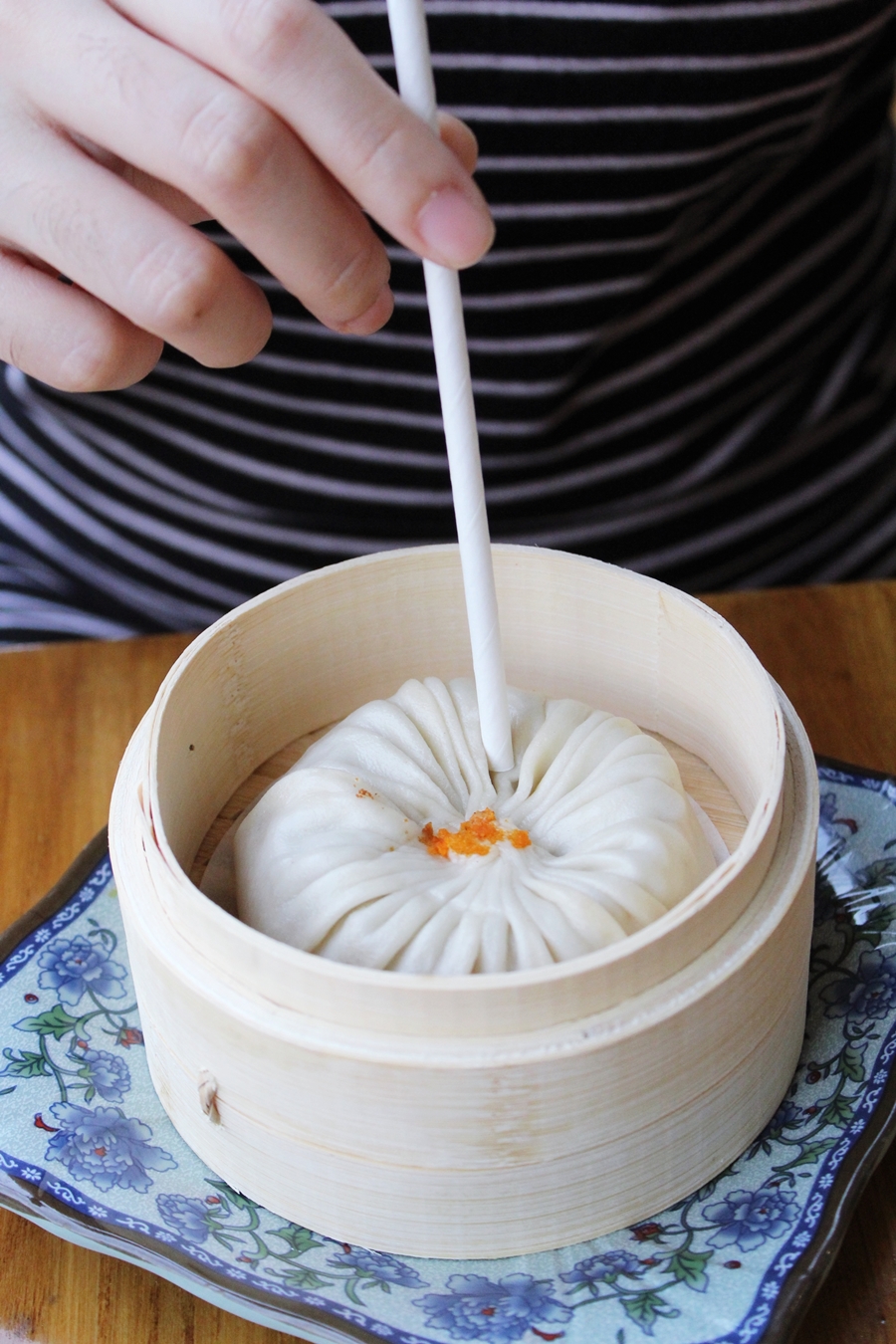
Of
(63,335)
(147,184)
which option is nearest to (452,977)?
(63,335)

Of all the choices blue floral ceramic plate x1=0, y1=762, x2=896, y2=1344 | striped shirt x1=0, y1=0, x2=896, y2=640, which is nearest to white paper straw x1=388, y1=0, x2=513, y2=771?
blue floral ceramic plate x1=0, y1=762, x2=896, y2=1344

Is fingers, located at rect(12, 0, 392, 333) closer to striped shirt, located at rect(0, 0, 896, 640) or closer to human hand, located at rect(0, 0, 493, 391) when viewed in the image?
human hand, located at rect(0, 0, 493, 391)

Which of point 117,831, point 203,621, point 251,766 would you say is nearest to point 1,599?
point 203,621

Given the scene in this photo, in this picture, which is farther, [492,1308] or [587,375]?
[587,375]

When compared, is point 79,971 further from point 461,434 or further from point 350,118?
point 350,118

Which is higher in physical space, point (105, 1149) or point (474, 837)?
point (474, 837)

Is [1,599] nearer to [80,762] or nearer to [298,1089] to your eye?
[80,762]

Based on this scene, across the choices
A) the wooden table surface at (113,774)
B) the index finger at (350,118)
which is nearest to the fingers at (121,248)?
the index finger at (350,118)
